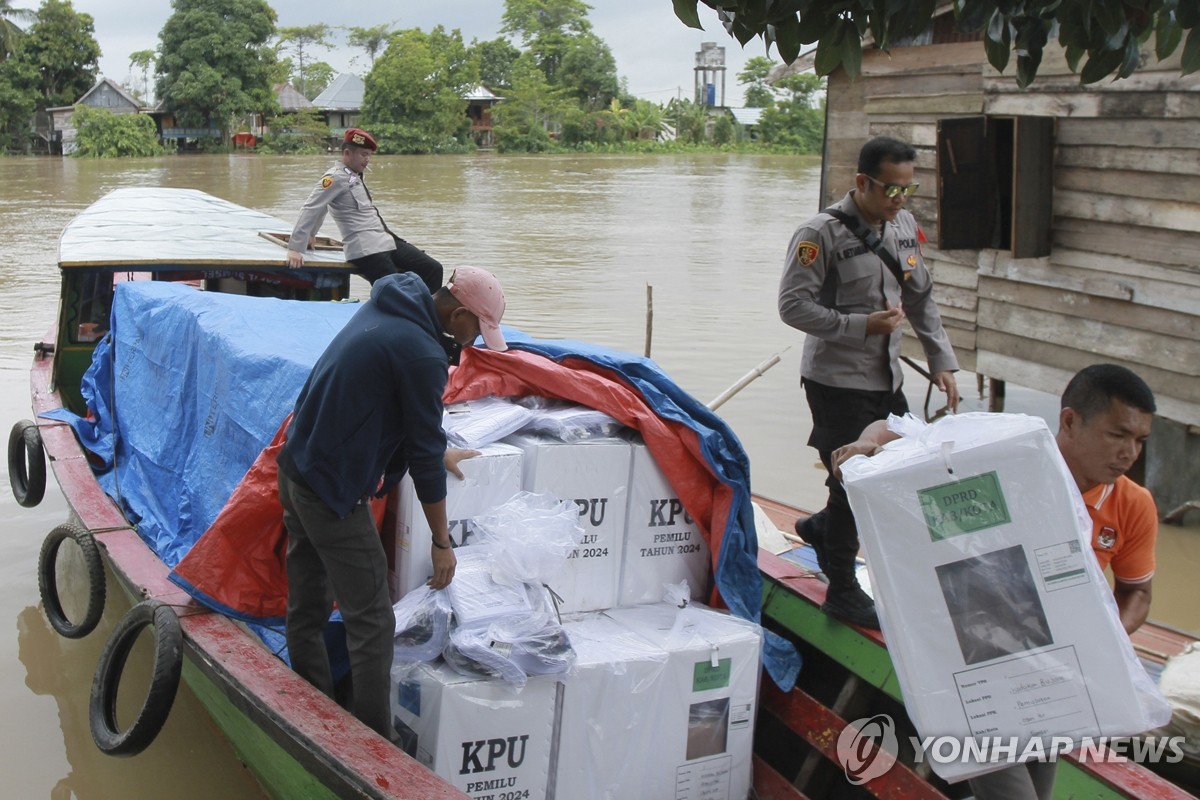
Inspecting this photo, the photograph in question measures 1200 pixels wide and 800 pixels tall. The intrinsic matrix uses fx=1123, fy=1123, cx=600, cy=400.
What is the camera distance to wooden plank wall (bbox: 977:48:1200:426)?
6863 mm

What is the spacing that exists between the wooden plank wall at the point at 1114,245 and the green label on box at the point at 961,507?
536 centimetres

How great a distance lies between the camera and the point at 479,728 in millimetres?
3061

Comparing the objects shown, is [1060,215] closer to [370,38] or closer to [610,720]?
[610,720]

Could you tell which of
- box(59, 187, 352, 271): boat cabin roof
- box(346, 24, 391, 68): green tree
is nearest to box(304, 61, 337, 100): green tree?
box(346, 24, 391, 68): green tree

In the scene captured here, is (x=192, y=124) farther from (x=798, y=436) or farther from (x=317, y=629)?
(x=317, y=629)

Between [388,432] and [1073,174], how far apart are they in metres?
6.24

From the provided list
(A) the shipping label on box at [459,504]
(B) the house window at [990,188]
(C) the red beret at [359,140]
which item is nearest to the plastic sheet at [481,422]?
(A) the shipping label on box at [459,504]

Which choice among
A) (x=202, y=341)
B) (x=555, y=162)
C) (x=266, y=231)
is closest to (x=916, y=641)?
(x=202, y=341)

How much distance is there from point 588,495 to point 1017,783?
1567 millimetres

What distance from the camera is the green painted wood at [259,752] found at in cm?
310

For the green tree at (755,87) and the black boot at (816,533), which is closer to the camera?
the black boot at (816,533)

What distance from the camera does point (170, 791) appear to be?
4.58 metres

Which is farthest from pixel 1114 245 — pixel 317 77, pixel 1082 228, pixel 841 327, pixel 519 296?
pixel 317 77

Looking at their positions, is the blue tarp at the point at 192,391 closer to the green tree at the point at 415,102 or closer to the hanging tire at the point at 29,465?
the hanging tire at the point at 29,465
